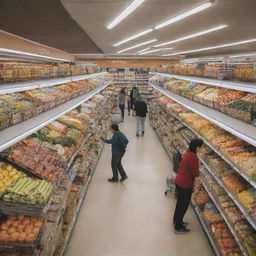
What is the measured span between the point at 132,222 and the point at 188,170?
1338 millimetres

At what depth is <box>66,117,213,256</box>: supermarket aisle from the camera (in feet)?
12.1

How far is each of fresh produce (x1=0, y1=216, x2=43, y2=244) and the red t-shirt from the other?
2128 millimetres

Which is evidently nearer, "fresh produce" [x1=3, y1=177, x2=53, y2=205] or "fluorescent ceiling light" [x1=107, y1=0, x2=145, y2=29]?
"fresh produce" [x1=3, y1=177, x2=53, y2=205]

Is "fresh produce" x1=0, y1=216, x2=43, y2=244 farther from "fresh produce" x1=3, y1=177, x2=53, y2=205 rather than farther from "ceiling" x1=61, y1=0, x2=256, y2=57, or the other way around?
"ceiling" x1=61, y1=0, x2=256, y2=57

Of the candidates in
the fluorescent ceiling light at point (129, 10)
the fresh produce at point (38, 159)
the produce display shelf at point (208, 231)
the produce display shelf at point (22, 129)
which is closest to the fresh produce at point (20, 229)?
the fresh produce at point (38, 159)

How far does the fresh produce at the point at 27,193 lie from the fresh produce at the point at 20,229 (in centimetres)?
18

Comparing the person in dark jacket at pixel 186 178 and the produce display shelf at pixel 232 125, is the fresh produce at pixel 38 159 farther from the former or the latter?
the produce display shelf at pixel 232 125

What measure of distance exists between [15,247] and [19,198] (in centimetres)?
41

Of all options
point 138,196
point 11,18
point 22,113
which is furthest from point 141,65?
point 22,113

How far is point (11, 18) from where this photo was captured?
25.5 ft

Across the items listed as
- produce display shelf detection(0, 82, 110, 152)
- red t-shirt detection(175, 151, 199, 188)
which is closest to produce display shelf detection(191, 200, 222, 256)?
red t-shirt detection(175, 151, 199, 188)

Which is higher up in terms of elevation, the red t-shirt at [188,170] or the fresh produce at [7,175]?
the fresh produce at [7,175]

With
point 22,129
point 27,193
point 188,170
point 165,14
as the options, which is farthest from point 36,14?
point 27,193

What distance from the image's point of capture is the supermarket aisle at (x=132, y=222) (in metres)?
3.68
